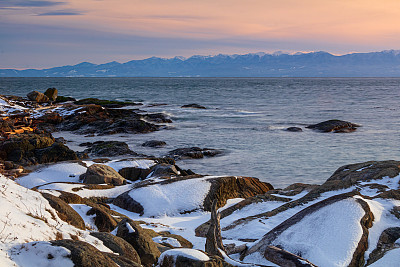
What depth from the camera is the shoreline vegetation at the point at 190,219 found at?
4859 millimetres

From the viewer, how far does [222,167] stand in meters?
19.2

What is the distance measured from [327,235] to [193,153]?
15109mm

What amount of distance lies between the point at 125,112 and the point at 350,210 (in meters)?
33.4

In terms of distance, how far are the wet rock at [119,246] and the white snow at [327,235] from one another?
242 centimetres

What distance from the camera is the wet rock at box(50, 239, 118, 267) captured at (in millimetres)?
4109

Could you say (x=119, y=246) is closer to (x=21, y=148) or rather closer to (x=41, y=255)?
(x=41, y=255)

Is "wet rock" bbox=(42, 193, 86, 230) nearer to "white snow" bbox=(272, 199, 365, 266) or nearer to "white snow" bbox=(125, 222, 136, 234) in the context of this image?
"white snow" bbox=(125, 222, 136, 234)

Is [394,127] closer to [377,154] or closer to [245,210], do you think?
[377,154]

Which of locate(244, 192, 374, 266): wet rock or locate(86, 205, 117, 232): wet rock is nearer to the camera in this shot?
locate(244, 192, 374, 266): wet rock

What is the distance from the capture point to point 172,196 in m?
10.3

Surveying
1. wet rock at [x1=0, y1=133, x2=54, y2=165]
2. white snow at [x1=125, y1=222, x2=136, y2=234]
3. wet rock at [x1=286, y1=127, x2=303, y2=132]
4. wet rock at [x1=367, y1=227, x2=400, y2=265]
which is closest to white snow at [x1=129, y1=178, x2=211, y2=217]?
white snow at [x1=125, y1=222, x2=136, y2=234]

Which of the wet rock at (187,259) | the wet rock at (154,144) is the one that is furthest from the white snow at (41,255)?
the wet rock at (154,144)

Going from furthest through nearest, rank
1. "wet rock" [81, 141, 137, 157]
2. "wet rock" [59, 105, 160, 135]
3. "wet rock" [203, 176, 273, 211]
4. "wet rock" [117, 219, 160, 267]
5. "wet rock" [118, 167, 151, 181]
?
"wet rock" [59, 105, 160, 135], "wet rock" [81, 141, 137, 157], "wet rock" [118, 167, 151, 181], "wet rock" [203, 176, 273, 211], "wet rock" [117, 219, 160, 267]

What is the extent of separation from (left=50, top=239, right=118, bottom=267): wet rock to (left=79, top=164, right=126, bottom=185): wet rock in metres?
8.15
